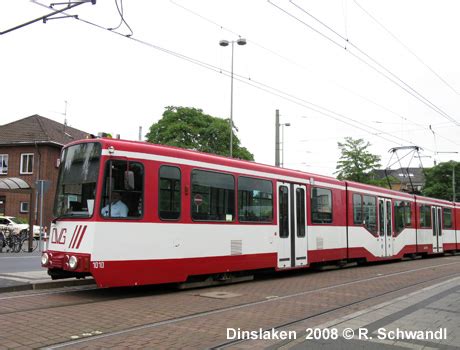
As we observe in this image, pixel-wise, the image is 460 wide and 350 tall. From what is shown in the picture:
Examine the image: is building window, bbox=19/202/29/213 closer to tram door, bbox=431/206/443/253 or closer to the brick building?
the brick building

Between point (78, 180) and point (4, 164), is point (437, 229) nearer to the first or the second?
point (78, 180)

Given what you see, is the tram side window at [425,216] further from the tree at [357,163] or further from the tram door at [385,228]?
the tree at [357,163]

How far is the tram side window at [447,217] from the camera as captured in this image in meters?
26.9

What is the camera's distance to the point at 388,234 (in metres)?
20.3

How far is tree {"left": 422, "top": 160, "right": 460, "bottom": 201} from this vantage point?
234 ft

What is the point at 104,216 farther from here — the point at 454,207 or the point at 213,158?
the point at 454,207

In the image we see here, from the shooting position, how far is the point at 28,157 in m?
41.9

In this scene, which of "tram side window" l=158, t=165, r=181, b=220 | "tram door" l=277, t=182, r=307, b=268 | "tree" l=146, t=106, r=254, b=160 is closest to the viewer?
"tram side window" l=158, t=165, r=181, b=220

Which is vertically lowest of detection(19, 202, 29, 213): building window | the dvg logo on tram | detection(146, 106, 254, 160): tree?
the dvg logo on tram

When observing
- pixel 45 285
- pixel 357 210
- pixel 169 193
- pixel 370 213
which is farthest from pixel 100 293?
pixel 370 213

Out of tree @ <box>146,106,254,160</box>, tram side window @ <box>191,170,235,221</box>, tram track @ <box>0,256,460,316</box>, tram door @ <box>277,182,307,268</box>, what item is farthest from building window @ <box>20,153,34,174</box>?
tram side window @ <box>191,170,235,221</box>

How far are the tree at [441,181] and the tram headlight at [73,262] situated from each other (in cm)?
6951

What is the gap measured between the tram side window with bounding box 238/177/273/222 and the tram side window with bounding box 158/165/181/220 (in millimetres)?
2181

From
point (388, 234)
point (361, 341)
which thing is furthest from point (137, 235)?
point (388, 234)
